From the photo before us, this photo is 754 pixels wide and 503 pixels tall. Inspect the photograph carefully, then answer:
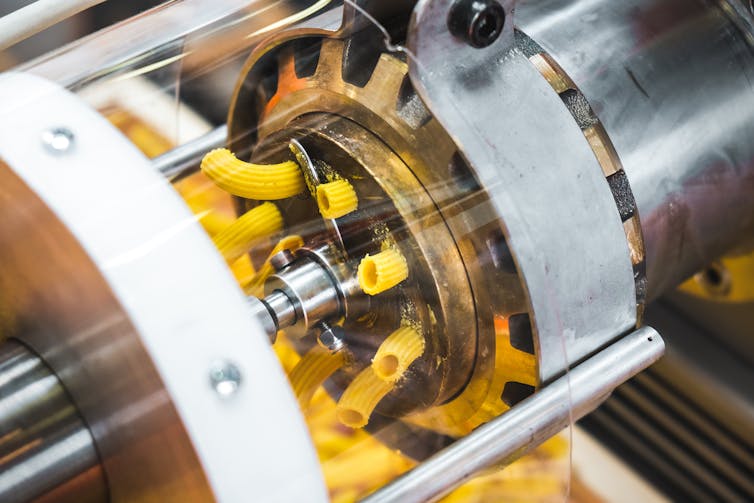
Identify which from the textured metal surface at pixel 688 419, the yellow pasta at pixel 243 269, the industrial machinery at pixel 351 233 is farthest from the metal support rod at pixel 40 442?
the textured metal surface at pixel 688 419

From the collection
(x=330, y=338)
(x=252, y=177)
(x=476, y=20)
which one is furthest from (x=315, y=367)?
(x=476, y=20)

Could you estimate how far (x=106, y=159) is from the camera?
489 mm

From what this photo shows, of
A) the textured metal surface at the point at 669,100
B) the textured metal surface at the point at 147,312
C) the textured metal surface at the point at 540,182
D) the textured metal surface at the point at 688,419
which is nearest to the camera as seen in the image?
the textured metal surface at the point at 147,312

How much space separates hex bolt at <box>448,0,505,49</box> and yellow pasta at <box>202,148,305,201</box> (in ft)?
0.48

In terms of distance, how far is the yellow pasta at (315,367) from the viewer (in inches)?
24.7

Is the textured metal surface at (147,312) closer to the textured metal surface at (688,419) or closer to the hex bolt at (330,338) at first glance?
the hex bolt at (330,338)

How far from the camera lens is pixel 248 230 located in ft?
2.11

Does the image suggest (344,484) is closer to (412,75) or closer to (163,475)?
(163,475)

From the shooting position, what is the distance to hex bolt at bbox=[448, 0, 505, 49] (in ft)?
1.89

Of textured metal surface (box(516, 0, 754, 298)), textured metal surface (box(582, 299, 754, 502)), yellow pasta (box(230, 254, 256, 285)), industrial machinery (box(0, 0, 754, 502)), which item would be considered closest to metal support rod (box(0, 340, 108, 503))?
industrial machinery (box(0, 0, 754, 502))

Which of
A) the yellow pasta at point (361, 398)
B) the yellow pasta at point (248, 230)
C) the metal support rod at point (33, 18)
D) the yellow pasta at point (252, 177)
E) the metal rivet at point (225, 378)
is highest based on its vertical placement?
the metal support rod at point (33, 18)

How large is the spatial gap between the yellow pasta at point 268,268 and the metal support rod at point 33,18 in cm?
26

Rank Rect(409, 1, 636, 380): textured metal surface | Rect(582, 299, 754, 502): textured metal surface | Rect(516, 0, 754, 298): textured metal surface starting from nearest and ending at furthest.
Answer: Rect(409, 1, 636, 380): textured metal surface → Rect(516, 0, 754, 298): textured metal surface → Rect(582, 299, 754, 502): textured metal surface

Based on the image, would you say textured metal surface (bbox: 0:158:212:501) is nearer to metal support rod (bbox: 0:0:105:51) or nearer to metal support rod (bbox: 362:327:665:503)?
metal support rod (bbox: 362:327:665:503)
